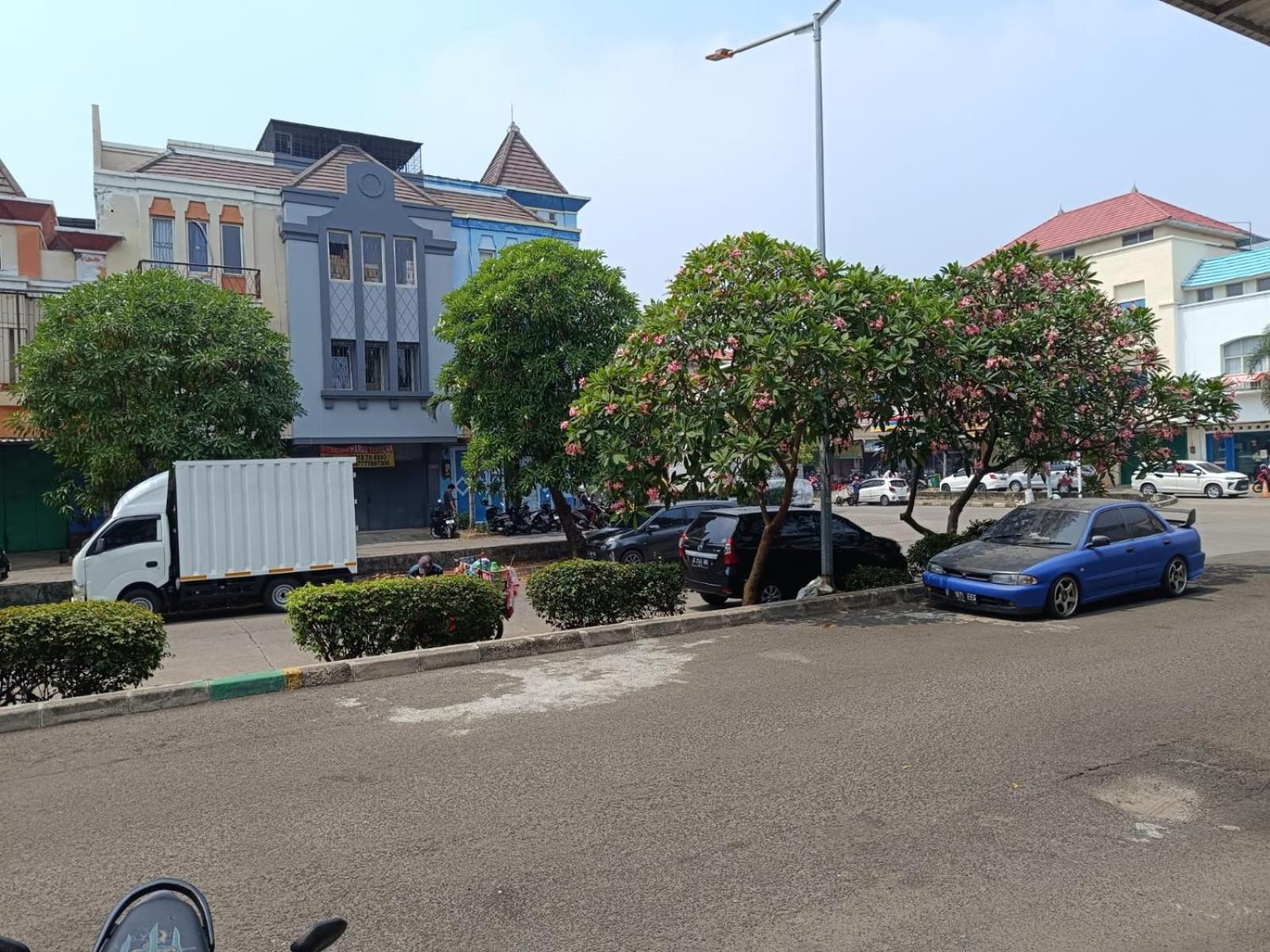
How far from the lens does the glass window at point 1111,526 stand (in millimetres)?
11836

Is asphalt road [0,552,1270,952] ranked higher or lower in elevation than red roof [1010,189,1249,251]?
lower

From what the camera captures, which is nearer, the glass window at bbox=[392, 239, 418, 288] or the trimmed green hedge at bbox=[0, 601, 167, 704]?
the trimmed green hedge at bbox=[0, 601, 167, 704]

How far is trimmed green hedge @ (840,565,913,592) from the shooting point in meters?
13.2

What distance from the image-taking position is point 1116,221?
161ft

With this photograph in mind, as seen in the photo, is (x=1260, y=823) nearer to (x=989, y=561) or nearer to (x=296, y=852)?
(x=296, y=852)

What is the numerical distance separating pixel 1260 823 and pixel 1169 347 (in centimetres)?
4670

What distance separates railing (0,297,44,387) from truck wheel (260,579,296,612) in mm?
14974

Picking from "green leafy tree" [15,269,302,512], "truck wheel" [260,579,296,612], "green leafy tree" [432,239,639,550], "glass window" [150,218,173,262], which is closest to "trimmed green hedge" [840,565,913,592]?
"green leafy tree" [432,239,639,550]

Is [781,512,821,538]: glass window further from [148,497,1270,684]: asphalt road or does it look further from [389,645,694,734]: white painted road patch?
[389,645,694,734]: white painted road patch

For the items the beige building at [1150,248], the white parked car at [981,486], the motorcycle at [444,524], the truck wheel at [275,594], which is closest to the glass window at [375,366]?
the motorcycle at [444,524]

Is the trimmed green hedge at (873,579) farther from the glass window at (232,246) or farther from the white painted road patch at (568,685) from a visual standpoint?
the glass window at (232,246)

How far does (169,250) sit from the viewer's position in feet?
93.1

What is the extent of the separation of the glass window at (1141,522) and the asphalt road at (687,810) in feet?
13.7

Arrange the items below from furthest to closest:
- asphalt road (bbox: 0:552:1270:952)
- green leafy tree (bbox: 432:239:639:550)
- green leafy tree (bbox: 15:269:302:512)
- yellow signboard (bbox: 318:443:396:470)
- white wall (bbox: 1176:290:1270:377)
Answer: white wall (bbox: 1176:290:1270:377) → yellow signboard (bbox: 318:443:396:470) → green leafy tree (bbox: 432:239:639:550) → green leafy tree (bbox: 15:269:302:512) → asphalt road (bbox: 0:552:1270:952)
